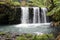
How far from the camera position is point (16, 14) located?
1714 centimetres

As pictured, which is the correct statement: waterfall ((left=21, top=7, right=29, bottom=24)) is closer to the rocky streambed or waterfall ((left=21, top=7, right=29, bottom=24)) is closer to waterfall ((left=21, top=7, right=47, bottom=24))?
waterfall ((left=21, top=7, right=47, bottom=24))

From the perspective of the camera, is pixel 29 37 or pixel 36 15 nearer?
pixel 29 37

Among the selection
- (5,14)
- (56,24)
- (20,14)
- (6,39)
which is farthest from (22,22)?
(6,39)

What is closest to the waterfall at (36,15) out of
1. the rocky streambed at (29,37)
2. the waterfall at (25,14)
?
the waterfall at (25,14)

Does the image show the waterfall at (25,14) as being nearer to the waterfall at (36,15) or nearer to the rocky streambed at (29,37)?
the waterfall at (36,15)

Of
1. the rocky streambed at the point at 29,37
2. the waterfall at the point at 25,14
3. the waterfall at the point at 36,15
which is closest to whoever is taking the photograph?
the rocky streambed at the point at 29,37

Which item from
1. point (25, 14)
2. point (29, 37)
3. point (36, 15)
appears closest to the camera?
point (29, 37)

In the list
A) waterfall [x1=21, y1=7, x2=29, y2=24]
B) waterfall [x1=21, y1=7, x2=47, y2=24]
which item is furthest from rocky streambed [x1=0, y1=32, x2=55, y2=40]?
waterfall [x1=21, y1=7, x2=29, y2=24]

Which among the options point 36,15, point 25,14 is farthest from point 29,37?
point 25,14

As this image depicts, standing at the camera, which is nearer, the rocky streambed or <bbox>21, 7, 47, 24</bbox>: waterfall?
the rocky streambed

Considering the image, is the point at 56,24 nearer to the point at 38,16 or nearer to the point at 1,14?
the point at 38,16

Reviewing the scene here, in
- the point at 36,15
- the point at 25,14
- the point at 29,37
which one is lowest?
the point at 29,37

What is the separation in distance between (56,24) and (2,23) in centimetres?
608

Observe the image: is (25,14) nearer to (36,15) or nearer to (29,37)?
(36,15)
